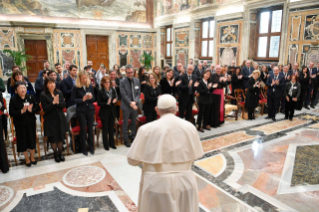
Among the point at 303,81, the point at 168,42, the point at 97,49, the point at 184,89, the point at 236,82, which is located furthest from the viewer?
the point at 168,42

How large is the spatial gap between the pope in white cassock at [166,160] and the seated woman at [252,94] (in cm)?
586

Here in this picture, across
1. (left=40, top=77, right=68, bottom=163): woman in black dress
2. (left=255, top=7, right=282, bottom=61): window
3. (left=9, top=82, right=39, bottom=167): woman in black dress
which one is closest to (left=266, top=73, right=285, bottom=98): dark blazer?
(left=255, top=7, right=282, bottom=61): window

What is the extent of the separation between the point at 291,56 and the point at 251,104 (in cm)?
353

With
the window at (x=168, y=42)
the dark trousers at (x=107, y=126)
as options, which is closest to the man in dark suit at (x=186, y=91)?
the dark trousers at (x=107, y=126)

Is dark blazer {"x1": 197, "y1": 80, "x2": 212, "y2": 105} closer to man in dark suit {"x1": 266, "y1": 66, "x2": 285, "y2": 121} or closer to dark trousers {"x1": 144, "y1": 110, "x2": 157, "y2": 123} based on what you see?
dark trousers {"x1": 144, "y1": 110, "x2": 157, "y2": 123}

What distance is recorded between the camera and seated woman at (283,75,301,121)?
7.13m

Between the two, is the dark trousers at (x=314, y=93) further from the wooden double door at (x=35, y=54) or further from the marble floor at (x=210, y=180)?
the wooden double door at (x=35, y=54)

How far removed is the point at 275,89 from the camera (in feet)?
24.7

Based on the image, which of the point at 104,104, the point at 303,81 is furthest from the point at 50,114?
the point at 303,81

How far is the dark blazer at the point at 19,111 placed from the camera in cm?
412

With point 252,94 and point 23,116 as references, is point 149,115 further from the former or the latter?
point 252,94

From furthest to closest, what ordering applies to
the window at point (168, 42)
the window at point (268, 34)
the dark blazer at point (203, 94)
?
1. the window at point (168, 42)
2. the window at point (268, 34)
3. the dark blazer at point (203, 94)

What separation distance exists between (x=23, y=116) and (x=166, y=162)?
3.40 meters

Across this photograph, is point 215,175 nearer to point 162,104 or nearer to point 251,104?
point 162,104
